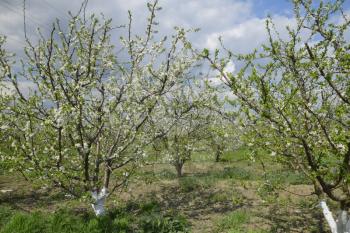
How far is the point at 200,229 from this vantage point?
10219 millimetres

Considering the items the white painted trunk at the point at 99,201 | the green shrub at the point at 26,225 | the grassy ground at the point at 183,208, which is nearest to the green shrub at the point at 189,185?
the grassy ground at the point at 183,208

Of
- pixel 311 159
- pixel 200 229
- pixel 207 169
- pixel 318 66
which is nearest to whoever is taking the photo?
pixel 318 66

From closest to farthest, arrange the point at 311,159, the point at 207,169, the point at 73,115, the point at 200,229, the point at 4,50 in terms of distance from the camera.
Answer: the point at 311,159, the point at 73,115, the point at 4,50, the point at 200,229, the point at 207,169

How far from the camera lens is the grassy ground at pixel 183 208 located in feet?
29.9

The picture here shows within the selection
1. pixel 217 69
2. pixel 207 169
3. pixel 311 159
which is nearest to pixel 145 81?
pixel 217 69

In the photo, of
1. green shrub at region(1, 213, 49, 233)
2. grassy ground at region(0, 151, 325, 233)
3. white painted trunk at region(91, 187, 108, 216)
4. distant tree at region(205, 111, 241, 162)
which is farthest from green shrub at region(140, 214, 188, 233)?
distant tree at region(205, 111, 241, 162)

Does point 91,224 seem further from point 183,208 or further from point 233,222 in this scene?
point 183,208

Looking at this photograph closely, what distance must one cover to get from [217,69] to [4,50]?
5.73 m

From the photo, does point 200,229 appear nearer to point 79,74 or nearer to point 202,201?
point 202,201

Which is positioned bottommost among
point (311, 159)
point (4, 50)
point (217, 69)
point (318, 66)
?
point (311, 159)

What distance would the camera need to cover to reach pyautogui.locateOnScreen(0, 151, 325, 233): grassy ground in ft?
29.9

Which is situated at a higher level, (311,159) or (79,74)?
(79,74)

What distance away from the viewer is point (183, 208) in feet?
40.3

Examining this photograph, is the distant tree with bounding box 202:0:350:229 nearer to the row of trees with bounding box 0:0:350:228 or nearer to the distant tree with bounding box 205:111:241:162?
the row of trees with bounding box 0:0:350:228
